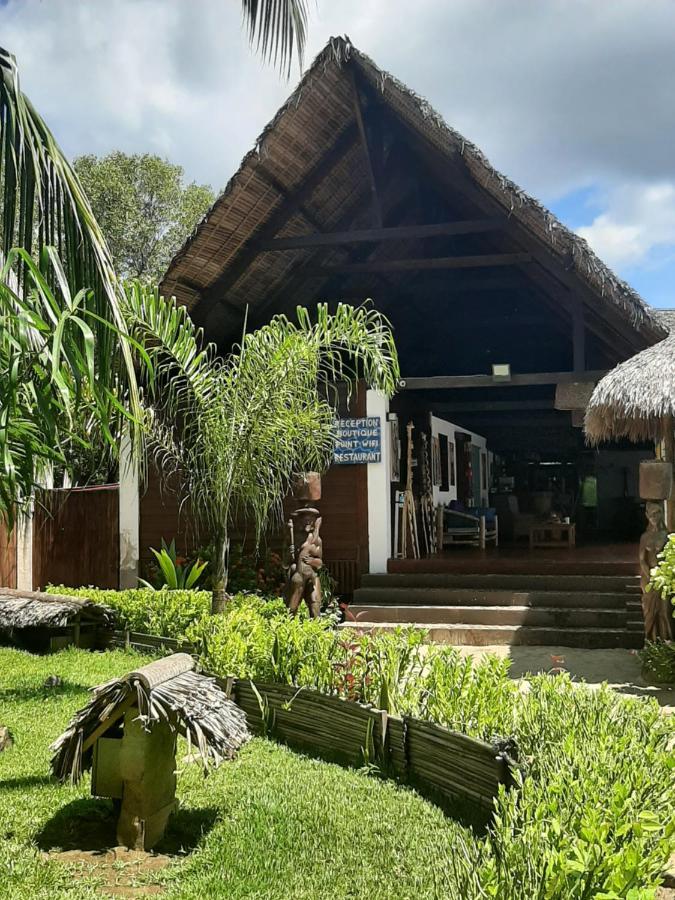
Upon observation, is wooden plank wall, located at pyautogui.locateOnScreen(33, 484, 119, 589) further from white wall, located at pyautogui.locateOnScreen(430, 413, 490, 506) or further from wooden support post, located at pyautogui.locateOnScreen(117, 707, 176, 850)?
wooden support post, located at pyautogui.locateOnScreen(117, 707, 176, 850)

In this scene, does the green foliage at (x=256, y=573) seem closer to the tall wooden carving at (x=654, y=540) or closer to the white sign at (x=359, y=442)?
the white sign at (x=359, y=442)

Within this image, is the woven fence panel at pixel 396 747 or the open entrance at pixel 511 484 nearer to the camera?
the woven fence panel at pixel 396 747

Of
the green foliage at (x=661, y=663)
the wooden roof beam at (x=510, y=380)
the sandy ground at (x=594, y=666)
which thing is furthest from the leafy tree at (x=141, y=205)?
the green foliage at (x=661, y=663)

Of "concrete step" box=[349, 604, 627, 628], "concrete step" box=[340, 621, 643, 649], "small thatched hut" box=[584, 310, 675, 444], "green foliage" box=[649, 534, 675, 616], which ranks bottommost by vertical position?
"concrete step" box=[340, 621, 643, 649]

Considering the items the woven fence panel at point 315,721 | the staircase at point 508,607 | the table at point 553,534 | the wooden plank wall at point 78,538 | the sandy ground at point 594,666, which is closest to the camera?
the woven fence panel at point 315,721

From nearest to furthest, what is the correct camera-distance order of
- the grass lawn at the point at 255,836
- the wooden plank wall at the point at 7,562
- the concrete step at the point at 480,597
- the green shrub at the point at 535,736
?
the green shrub at the point at 535,736 < the grass lawn at the point at 255,836 < the concrete step at the point at 480,597 < the wooden plank wall at the point at 7,562

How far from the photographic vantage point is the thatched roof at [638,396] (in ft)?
22.0

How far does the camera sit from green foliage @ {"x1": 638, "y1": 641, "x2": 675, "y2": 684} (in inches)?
239

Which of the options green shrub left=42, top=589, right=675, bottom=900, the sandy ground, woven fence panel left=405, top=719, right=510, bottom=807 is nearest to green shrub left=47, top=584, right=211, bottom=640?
green shrub left=42, top=589, right=675, bottom=900

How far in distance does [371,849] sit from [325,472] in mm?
6384

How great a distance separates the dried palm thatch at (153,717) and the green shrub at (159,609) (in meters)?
3.67

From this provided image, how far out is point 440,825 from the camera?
3.48 m

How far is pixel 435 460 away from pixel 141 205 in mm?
11001

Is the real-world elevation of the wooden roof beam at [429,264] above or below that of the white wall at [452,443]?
above
